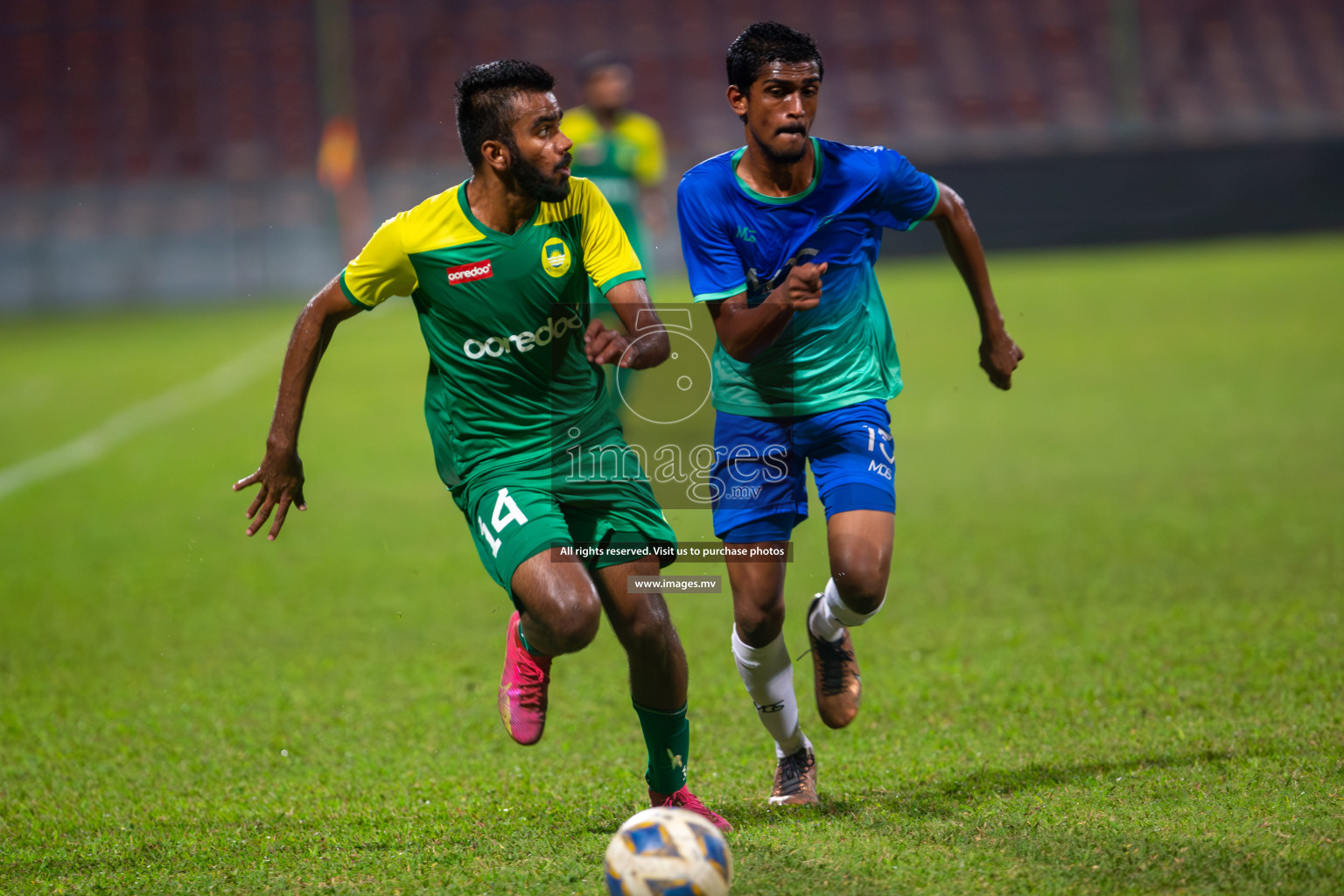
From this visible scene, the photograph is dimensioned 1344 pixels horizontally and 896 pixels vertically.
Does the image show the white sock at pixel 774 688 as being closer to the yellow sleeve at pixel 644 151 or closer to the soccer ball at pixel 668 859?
the soccer ball at pixel 668 859

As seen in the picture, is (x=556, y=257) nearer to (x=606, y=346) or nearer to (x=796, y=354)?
(x=606, y=346)

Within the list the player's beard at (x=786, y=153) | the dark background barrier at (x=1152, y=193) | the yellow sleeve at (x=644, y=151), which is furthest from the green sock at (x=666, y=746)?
the dark background barrier at (x=1152, y=193)

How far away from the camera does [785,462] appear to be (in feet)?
14.0

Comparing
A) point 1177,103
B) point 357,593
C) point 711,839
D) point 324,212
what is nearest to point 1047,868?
point 711,839

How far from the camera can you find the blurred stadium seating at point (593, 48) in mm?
25625

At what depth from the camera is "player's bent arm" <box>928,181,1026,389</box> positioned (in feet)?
14.3

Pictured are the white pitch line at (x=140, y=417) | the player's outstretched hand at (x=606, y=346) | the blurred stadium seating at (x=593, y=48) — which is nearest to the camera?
the player's outstretched hand at (x=606, y=346)

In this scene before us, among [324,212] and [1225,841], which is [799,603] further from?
[324,212]

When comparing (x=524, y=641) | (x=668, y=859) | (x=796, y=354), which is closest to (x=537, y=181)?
(x=796, y=354)

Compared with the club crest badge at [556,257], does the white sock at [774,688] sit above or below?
below

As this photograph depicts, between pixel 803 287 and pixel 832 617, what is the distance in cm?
114

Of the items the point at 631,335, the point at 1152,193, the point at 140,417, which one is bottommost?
the point at 140,417

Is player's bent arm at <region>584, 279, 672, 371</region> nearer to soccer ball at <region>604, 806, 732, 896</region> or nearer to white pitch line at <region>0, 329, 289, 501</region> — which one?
soccer ball at <region>604, 806, 732, 896</region>

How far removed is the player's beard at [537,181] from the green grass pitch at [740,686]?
3.83 feet
